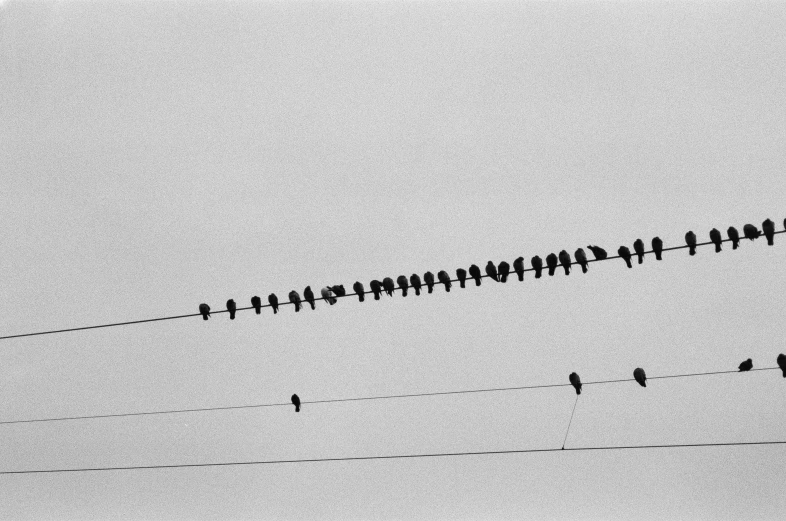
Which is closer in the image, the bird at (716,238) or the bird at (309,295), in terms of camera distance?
the bird at (716,238)

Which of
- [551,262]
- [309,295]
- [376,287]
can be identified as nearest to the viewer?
[551,262]

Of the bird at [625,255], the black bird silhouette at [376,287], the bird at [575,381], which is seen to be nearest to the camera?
the bird at [625,255]

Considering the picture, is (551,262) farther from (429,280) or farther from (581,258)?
(429,280)

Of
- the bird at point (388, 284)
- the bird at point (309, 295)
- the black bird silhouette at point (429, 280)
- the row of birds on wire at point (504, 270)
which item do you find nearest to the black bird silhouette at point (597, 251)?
the row of birds on wire at point (504, 270)

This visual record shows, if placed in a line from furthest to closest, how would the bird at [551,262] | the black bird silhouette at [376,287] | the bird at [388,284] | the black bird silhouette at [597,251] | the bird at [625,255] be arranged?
the black bird silhouette at [597,251]
the bird at [388,284]
the black bird silhouette at [376,287]
the bird at [625,255]
the bird at [551,262]

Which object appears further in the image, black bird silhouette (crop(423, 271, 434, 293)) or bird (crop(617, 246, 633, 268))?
bird (crop(617, 246, 633, 268))

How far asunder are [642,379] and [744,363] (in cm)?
209

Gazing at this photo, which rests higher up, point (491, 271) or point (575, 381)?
point (491, 271)

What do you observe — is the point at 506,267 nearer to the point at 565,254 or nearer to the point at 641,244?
the point at 565,254

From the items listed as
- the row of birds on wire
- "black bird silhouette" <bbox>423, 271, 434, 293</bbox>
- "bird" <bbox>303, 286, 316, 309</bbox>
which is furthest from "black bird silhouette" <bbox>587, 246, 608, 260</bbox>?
"bird" <bbox>303, 286, 316, 309</bbox>

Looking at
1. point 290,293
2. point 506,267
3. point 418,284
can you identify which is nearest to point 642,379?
point 506,267

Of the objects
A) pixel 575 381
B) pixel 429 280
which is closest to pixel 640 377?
pixel 575 381

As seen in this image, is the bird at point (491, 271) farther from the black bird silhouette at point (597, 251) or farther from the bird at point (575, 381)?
the bird at point (575, 381)

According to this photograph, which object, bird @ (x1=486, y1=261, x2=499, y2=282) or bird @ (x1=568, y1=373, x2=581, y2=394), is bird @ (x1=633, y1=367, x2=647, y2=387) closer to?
bird @ (x1=568, y1=373, x2=581, y2=394)
